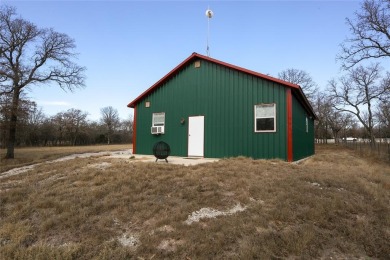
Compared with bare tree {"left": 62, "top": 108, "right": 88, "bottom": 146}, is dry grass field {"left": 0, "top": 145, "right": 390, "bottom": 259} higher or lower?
lower

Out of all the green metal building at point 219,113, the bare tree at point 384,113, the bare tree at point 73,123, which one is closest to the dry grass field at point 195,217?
the green metal building at point 219,113

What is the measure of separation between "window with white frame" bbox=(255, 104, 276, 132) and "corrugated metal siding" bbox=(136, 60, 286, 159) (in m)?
0.18

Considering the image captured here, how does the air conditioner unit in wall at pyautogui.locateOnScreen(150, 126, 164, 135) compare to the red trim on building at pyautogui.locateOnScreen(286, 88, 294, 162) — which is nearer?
the red trim on building at pyautogui.locateOnScreen(286, 88, 294, 162)

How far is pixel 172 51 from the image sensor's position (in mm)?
14180

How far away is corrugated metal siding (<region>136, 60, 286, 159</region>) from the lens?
10052 millimetres

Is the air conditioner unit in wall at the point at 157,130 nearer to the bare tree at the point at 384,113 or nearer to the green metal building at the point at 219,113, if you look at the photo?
the green metal building at the point at 219,113

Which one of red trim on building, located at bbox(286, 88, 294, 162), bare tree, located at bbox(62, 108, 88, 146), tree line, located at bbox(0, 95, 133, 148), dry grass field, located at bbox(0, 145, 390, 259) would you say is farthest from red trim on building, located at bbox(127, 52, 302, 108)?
bare tree, located at bbox(62, 108, 88, 146)

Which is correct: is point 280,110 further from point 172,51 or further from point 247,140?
point 172,51

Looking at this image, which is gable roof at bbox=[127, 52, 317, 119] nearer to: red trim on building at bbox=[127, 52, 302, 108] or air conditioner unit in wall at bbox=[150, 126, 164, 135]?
red trim on building at bbox=[127, 52, 302, 108]

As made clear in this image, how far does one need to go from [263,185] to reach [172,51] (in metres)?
10.6

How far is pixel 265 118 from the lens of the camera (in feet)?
33.3

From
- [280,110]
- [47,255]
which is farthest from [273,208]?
[280,110]

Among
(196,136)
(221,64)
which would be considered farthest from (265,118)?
(196,136)

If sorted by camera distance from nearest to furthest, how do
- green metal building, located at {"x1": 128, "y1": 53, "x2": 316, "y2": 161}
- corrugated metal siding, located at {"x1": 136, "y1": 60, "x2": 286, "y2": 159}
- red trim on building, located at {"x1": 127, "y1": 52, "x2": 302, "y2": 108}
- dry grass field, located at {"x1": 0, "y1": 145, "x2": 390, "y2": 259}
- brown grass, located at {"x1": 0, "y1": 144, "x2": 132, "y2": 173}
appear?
dry grass field, located at {"x1": 0, "y1": 145, "x2": 390, "y2": 259}, red trim on building, located at {"x1": 127, "y1": 52, "x2": 302, "y2": 108}, green metal building, located at {"x1": 128, "y1": 53, "x2": 316, "y2": 161}, corrugated metal siding, located at {"x1": 136, "y1": 60, "x2": 286, "y2": 159}, brown grass, located at {"x1": 0, "y1": 144, "x2": 132, "y2": 173}
